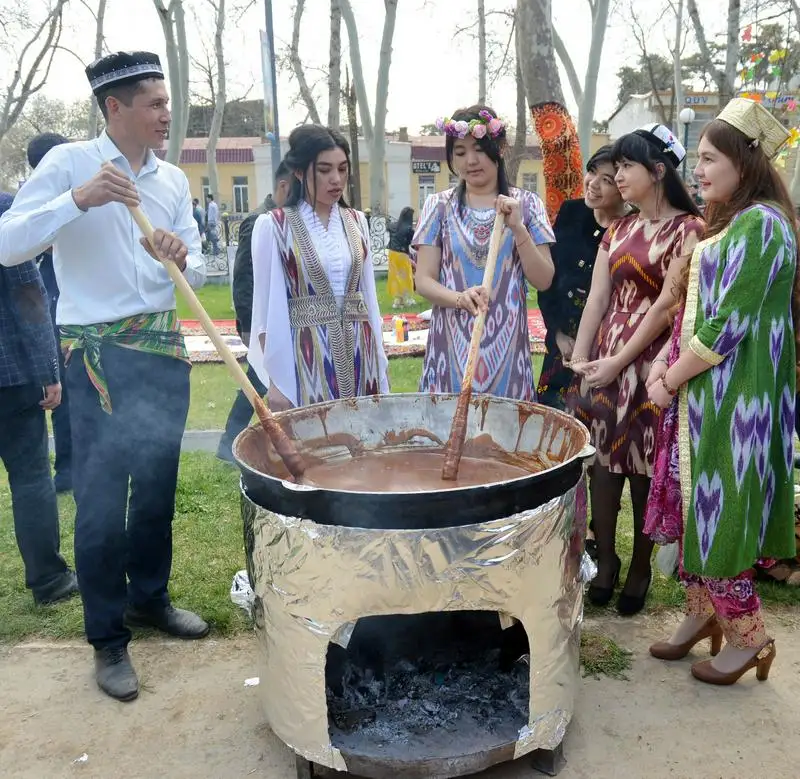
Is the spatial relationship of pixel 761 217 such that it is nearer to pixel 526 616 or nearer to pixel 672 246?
pixel 672 246

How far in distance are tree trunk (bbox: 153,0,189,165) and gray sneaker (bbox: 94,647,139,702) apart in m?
16.1

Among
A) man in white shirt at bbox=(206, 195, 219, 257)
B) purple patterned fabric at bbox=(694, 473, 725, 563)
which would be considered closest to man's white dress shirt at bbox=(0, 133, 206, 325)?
purple patterned fabric at bbox=(694, 473, 725, 563)

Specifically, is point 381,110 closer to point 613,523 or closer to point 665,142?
point 665,142

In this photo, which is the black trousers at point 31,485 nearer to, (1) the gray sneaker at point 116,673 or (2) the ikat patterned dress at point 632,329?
(1) the gray sneaker at point 116,673

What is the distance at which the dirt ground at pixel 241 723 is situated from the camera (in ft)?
7.30

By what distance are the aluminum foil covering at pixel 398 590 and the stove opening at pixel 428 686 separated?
0.15m

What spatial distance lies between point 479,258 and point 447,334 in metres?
0.33

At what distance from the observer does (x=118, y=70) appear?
244 centimetres

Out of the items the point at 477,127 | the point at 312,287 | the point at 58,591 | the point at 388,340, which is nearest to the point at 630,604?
the point at 312,287

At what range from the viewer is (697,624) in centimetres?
274

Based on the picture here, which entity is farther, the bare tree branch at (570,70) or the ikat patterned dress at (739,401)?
the bare tree branch at (570,70)

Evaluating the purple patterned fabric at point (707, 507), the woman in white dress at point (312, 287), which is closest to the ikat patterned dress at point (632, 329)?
the purple patterned fabric at point (707, 507)

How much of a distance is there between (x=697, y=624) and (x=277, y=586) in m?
1.62

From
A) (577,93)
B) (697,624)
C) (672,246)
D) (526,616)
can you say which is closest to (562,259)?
(672,246)
